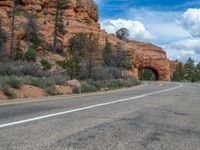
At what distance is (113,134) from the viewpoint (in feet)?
23.3

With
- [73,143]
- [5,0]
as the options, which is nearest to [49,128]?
[73,143]

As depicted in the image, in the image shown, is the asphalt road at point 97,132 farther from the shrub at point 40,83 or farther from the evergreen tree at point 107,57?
the evergreen tree at point 107,57

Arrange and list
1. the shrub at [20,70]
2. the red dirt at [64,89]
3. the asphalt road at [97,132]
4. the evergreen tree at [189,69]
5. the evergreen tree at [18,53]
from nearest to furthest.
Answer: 1. the asphalt road at [97,132]
2. the red dirt at [64,89]
3. the shrub at [20,70]
4. the evergreen tree at [18,53]
5. the evergreen tree at [189,69]

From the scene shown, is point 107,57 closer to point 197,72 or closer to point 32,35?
point 32,35

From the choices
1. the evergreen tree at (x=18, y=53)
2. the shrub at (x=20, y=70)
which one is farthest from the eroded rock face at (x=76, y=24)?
the shrub at (x=20, y=70)

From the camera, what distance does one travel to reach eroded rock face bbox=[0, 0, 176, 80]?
69000 millimetres

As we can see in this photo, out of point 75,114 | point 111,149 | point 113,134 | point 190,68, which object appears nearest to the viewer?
point 111,149

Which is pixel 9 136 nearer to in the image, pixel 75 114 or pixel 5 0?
pixel 75 114

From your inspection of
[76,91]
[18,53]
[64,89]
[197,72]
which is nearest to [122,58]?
[18,53]

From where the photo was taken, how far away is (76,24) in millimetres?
77500

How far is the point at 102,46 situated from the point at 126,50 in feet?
30.4

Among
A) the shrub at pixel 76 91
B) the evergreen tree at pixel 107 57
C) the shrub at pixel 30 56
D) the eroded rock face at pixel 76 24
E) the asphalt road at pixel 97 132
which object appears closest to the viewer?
the asphalt road at pixel 97 132

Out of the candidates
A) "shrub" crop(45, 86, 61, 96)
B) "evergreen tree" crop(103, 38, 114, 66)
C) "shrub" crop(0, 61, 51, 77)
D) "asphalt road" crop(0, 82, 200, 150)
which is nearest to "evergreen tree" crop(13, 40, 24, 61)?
"shrub" crop(0, 61, 51, 77)

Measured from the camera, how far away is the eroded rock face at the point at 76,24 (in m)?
69.0
